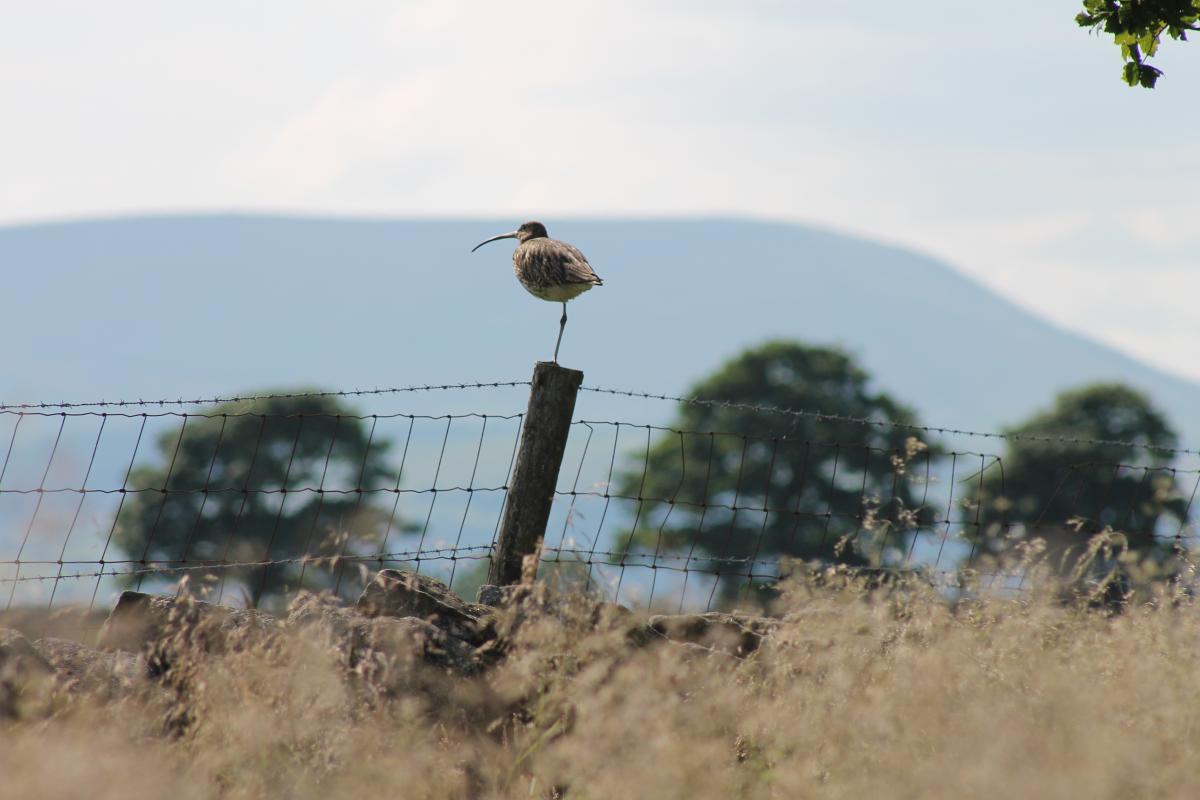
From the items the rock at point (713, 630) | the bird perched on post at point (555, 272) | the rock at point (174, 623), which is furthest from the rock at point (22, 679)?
the bird perched on post at point (555, 272)

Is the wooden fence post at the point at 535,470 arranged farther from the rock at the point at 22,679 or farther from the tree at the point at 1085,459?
the tree at the point at 1085,459

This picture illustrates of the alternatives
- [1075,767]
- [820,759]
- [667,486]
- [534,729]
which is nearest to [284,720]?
[534,729]

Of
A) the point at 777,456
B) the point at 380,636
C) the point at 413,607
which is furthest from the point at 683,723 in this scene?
the point at 777,456

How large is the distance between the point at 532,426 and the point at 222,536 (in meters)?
46.6

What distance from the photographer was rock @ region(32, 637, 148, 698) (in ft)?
18.9

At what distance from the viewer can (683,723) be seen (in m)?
5.49

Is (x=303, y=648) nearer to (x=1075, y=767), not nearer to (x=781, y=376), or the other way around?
(x=1075, y=767)

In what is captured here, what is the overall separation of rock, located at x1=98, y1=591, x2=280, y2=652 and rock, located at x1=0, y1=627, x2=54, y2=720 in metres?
0.48

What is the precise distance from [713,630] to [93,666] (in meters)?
2.99

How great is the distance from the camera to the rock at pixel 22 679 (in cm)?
543

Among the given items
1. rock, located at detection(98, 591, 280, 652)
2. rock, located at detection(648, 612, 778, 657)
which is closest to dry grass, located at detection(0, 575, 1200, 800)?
rock, located at detection(98, 591, 280, 652)

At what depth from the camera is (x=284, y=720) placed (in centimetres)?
498

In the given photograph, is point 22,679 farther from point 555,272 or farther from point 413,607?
point 555,272

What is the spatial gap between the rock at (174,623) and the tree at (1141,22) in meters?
6.64
